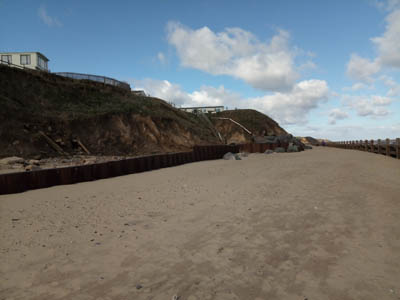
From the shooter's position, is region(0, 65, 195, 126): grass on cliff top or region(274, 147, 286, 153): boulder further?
region(274, 147, 286, 153): boulder

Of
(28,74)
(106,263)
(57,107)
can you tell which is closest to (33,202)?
(106,263)

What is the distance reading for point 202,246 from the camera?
168 inches

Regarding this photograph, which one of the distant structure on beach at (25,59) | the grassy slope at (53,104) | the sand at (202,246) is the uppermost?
the distant structure on beach at (25,59)

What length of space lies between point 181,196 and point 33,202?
12.9ft

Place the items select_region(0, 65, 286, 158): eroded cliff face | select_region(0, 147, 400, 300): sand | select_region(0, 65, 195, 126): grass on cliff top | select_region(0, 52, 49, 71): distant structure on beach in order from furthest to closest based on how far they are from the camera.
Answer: select_region(0, 52, 49, 71): distant structure on beach
select_region(0, 65, 195, 126): grass on cliff top
select_region(0, 65, 286, 158): eroded cliff face
select_region(0, 147, 400, 300): sand

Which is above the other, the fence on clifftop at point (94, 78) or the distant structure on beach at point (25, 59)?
the distant structure on beach at point (25, 59)

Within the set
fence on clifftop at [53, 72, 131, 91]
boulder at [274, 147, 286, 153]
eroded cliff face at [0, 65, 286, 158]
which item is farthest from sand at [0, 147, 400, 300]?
fence on clifftop at [53, 72, 131, 91]

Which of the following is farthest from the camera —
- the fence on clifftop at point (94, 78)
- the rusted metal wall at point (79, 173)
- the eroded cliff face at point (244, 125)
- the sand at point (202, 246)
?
the eroded cliff face at point (244, 125)

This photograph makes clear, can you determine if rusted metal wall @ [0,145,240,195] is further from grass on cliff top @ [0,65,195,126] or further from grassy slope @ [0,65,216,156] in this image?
grass on cliff top @ [0,65,195,126]

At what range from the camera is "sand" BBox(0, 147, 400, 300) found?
3.14 m

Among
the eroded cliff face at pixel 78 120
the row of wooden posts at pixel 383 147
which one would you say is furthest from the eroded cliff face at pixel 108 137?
the row of wooden posts at pixel 383 147

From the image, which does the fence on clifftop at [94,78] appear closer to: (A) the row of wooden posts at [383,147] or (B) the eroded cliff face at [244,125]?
(B) the eroded cliff face at [244,125]

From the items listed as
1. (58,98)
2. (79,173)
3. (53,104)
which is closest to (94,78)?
(58,98)

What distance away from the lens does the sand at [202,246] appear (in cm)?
314
